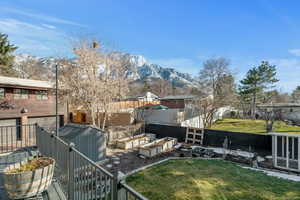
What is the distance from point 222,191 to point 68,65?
943cm

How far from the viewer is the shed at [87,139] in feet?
18.8

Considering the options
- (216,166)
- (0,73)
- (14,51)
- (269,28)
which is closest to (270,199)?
(216,166)

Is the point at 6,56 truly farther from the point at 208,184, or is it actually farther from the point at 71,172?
the point at 208,184

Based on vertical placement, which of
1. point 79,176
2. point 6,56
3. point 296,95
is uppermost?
point 6,56

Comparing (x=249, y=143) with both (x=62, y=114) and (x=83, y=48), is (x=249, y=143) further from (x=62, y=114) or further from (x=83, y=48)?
(x=62, y=114)

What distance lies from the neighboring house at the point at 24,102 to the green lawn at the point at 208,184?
9.29 metres

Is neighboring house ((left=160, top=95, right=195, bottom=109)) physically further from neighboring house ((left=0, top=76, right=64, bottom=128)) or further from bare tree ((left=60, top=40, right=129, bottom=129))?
neighboring house ((left=0, top=76, right=64, bottom=128))

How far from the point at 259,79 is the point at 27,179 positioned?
93.5 feet

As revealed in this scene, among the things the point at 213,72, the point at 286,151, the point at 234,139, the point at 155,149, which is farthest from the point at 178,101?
the point at 286,151

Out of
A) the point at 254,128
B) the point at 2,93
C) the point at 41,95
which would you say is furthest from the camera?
A: the point at 254,128

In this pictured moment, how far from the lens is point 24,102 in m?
10.6

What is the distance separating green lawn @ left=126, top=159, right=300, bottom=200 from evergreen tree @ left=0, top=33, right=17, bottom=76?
1809cm

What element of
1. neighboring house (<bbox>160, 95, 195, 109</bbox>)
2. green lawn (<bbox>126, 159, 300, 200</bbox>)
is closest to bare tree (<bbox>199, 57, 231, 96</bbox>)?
neighboring house (<bbox>160, 95, 195, 109</bbox>)

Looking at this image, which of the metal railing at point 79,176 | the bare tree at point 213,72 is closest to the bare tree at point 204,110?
the bare tree at point 213,72
